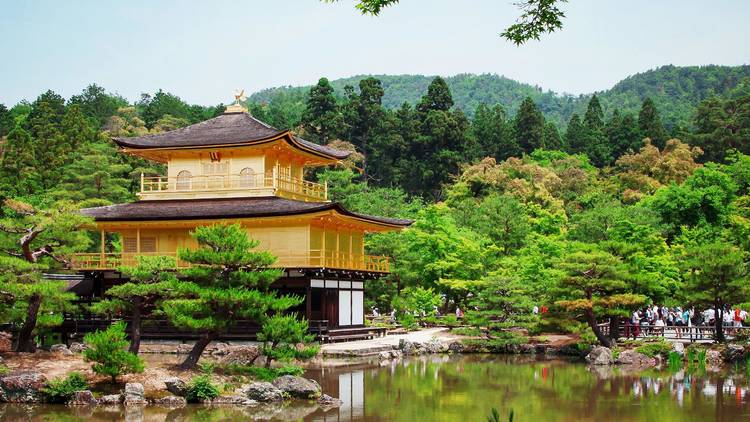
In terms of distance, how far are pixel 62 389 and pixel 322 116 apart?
48.0 m

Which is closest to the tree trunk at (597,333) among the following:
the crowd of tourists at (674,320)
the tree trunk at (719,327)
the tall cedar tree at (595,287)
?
the tall cedar tree at (595,287)

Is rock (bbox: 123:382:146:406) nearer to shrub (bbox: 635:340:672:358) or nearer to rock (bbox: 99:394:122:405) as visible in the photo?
rock (bbox: 99:394:122:405)

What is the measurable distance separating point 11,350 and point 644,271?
21.8 meters

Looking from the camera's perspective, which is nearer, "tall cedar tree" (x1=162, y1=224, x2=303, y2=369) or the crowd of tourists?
"tall cedar tree" (x1=162, y1=224, x2=303, y2=369)

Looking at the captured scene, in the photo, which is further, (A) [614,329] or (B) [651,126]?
(B) [651,126]

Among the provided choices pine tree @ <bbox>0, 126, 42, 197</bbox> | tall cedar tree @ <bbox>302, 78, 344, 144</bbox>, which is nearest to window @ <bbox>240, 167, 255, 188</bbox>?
pine tree @ <bbox>0, 126, 42, 197</bbox>

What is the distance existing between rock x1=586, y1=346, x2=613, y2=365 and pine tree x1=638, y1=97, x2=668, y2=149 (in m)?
43.4

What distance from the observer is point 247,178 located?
108 ft

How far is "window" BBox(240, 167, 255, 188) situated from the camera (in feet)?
108

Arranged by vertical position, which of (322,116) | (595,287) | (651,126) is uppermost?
(322,116)

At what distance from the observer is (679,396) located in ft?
68.7

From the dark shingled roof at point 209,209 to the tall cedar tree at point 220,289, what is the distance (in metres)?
7.90

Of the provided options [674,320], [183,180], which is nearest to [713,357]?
[674,320]

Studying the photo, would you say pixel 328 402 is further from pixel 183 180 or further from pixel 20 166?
pixel 20 166
